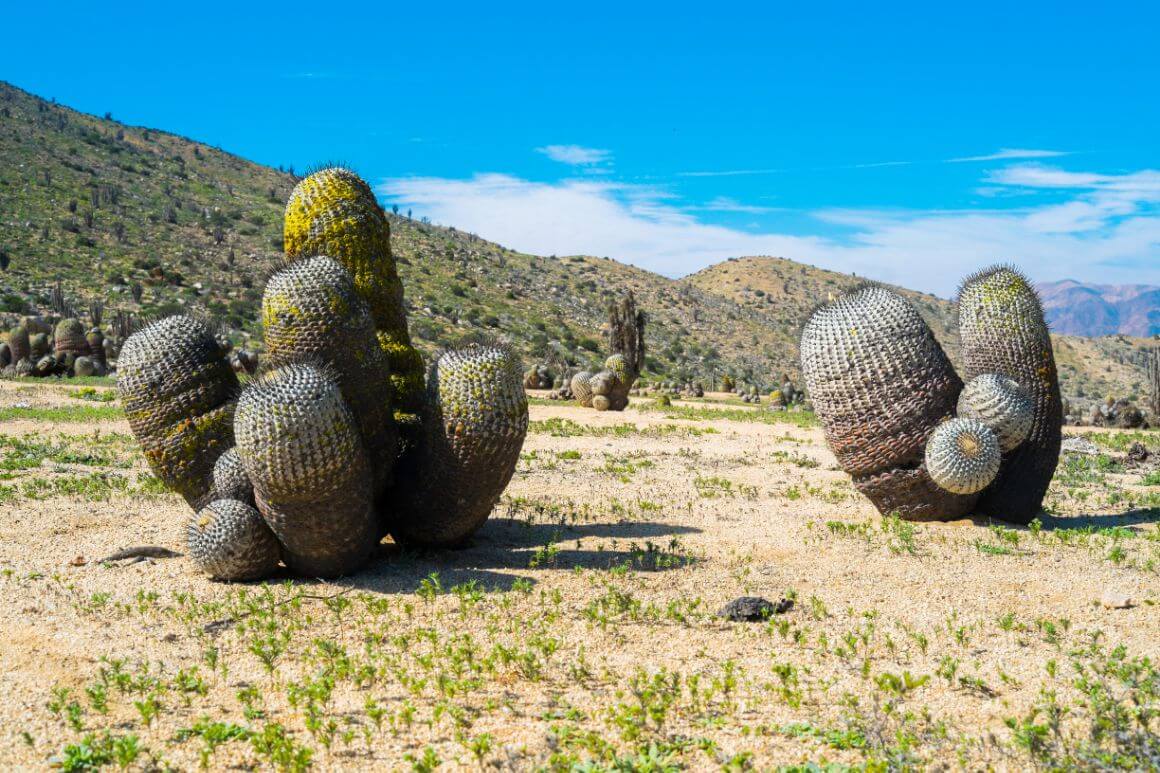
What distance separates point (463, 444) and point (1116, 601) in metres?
5.07

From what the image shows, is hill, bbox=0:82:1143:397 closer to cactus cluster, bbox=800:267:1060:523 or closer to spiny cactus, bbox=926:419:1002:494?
cactus cluster, bbox=800:267:1060:523

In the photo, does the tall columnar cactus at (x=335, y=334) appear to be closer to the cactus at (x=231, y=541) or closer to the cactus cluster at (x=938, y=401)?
the cactus at (x=231, y=541)

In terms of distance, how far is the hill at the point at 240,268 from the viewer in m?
40.7

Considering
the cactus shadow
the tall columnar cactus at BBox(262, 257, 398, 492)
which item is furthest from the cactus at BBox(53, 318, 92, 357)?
the cactus shadow

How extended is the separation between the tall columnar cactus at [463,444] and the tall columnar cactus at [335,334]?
39 centimetres

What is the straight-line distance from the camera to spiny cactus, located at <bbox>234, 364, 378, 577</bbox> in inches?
269

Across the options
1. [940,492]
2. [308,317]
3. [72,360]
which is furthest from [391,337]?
[72,360]

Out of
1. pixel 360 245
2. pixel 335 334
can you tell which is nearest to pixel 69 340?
pixel 360 245

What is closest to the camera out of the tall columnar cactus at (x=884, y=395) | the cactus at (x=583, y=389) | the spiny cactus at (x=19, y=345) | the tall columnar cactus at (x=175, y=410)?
the tall columnar cactus at (x=175, y=410)

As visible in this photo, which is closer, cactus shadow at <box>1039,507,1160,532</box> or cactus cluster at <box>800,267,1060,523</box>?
cactus cluster at <box>800,267,1060,523</box>

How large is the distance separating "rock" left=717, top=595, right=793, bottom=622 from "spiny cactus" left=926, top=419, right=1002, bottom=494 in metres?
3.12

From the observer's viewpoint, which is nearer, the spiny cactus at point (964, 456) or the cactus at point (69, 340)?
the spiny cactus at point (964, 456)

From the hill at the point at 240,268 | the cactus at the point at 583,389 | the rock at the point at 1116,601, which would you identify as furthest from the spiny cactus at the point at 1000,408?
the hill at the point at 240,268

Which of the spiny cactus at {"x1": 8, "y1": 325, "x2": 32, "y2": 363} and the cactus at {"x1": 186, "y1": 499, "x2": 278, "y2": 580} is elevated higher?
the spiny cactus at {"x1": 8, "y1": 325, "x2": 32, "y2": 363}
